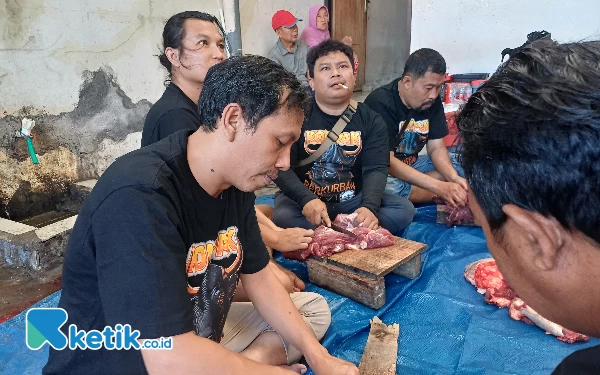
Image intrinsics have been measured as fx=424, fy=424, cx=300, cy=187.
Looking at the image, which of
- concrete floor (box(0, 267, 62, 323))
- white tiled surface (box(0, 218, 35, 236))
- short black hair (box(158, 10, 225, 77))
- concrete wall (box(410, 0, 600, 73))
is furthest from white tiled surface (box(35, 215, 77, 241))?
concrete wall (box(410, 0, 600, 73))

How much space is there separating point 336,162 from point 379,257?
3.30 ft

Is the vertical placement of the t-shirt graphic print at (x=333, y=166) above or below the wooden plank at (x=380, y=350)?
above

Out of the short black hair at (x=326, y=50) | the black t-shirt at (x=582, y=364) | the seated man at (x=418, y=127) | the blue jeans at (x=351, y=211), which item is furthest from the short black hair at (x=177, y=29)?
the black t-shirt at (x=582, y=364)

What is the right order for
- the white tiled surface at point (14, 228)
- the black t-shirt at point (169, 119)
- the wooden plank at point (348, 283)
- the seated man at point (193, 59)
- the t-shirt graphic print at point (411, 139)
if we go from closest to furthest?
the black t-shirt at point (169, 119), the wooden plank at point (348, 283), the seated man at point (193, 59), the white tiled surface at point (14, 228), the t-shirt graphic print at point (411, 139)

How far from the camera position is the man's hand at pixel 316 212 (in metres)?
3.16

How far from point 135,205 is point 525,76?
101cm

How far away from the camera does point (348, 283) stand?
272 cm

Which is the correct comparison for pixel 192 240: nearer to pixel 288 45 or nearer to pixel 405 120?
pixel 405 120

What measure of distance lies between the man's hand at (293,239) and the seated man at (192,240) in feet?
3.33

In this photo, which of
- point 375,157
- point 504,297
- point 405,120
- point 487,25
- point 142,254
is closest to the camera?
point 142,254

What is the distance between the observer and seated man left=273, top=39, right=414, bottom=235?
10.9 feet

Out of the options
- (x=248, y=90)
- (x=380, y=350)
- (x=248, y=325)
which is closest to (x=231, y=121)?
(x=248, y=90)

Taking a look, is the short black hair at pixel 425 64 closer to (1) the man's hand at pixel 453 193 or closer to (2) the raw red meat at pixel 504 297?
(1) the man's hand at pixel 453 193

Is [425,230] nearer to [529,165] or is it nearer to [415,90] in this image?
[415,90]
